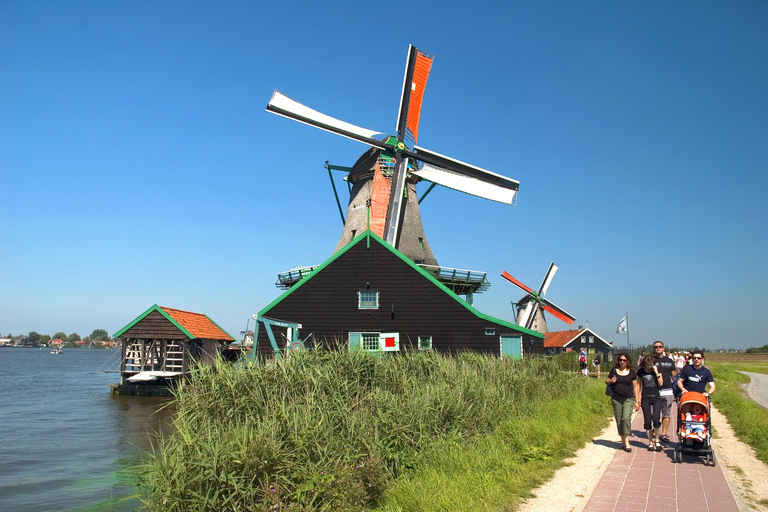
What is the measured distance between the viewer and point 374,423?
28.2 ft

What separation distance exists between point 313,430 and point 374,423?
1327 millimetres

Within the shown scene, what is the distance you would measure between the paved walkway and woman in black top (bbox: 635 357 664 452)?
36cm

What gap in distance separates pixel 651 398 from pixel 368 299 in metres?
12.5

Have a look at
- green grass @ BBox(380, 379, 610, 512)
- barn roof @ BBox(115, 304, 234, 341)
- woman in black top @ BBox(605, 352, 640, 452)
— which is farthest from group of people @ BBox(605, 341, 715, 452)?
barn roof @ BBox(115, 304, 234, 341)

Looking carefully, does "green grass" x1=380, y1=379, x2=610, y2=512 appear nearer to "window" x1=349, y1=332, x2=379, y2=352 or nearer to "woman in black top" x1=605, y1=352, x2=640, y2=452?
"woman in black top" x1=605, y1=352, x2=640, y2=452

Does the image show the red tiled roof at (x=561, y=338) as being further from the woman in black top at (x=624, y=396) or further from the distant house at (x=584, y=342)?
the woman in black top at (x=624, y=396)

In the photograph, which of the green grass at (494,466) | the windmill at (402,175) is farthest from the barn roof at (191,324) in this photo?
the green grass at (494,466)

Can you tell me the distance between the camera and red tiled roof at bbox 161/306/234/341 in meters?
28.9

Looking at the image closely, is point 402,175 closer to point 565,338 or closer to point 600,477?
point 600,477

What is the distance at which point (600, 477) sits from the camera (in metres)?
7.64

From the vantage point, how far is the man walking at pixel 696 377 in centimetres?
924

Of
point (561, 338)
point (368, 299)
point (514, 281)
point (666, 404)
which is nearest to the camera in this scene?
point (666, 404)

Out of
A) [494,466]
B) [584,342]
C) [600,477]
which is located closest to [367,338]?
[494,466]

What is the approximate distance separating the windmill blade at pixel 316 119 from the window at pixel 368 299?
964 centimetres
